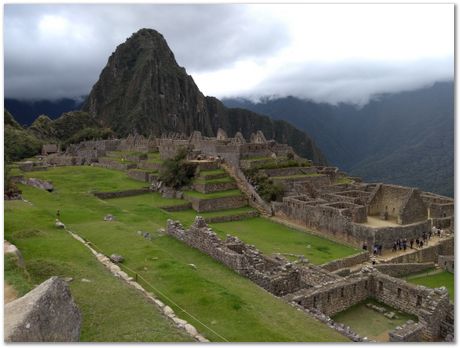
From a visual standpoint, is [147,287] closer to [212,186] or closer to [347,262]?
[347,262]

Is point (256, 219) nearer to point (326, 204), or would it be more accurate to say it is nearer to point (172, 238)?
point (326, 204)

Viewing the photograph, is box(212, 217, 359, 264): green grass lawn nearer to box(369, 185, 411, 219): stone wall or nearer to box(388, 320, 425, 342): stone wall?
box(369, 185, 411, 219): stone wall

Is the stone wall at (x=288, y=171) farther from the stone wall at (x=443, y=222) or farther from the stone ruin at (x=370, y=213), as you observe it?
the stone wall at (x=443, y=222)

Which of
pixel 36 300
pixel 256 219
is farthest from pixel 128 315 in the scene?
pixel 256 219

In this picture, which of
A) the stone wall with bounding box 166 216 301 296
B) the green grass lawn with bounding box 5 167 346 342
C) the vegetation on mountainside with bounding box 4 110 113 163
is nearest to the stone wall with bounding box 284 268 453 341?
the stone wall with bounding box 166 216 301 296

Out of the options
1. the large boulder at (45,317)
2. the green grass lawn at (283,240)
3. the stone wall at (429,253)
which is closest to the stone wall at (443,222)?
the stone wall at (429,253)

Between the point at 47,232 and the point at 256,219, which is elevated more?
the point at 47,232

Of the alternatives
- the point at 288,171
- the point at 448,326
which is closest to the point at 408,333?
the point at 448,326
